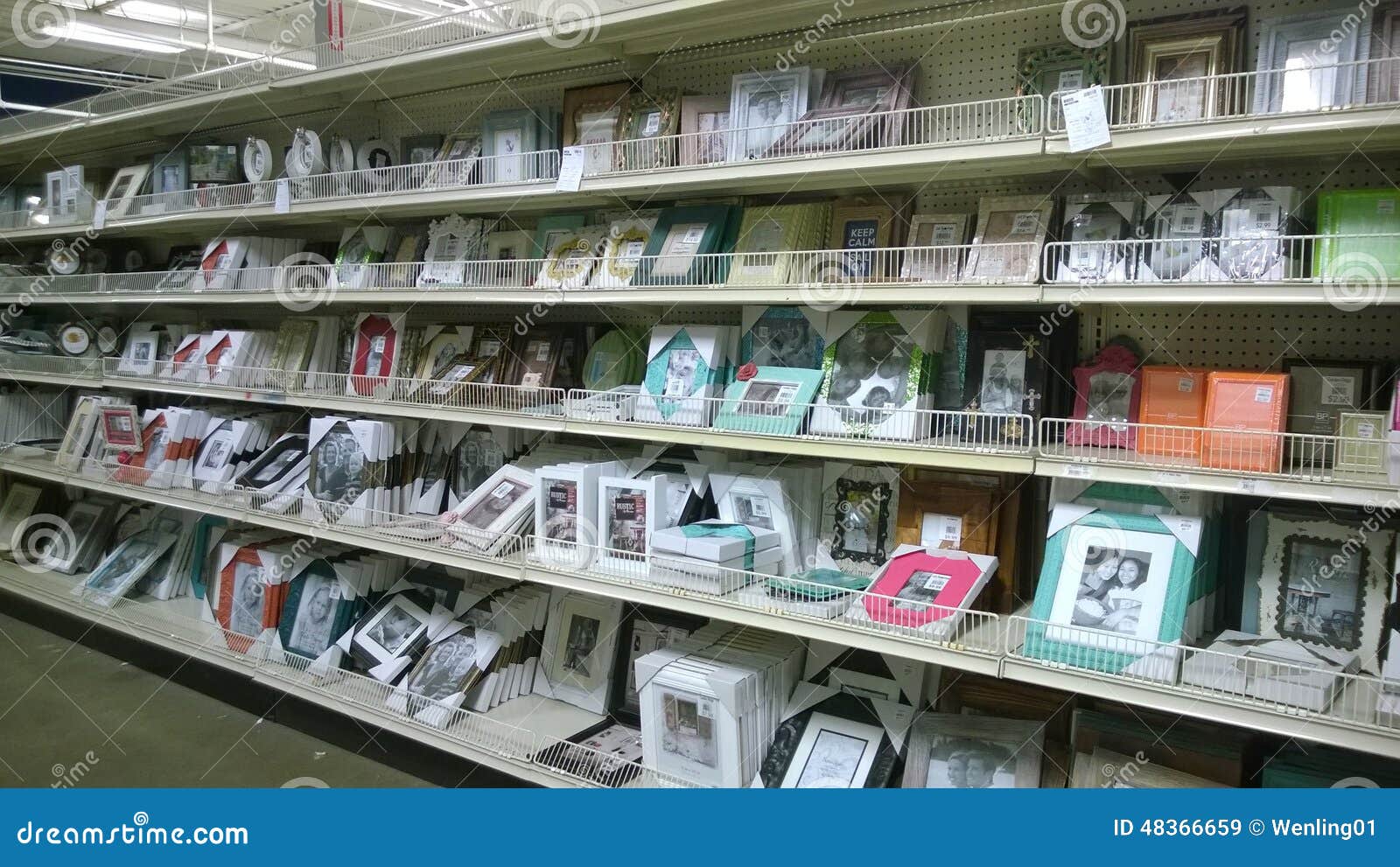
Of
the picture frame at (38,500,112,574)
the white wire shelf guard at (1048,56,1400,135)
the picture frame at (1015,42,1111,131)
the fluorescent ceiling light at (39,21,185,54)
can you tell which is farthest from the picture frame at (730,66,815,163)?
the fluorescent ceiling light at (39,21,185,54)

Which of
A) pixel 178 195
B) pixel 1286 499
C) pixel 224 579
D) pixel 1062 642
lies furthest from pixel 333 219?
pixel 1286 499

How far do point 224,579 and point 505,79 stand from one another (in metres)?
2.30

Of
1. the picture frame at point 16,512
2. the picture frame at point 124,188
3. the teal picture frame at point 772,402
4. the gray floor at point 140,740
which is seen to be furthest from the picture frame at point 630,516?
the picture frame at point 16,512

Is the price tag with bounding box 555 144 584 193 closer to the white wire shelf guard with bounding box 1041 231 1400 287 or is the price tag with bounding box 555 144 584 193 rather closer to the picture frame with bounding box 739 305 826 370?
the picture frame with bounding box 739 305 826 370

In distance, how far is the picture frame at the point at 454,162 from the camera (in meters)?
3.06

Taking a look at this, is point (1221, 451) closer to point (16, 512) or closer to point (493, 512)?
point (493, 512)

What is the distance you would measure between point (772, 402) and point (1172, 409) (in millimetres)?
950

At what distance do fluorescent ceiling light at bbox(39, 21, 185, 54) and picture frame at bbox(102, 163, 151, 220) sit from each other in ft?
6.35

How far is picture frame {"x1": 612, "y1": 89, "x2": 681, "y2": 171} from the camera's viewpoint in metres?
2.65

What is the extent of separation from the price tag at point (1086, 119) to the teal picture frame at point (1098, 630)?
31.7 inches

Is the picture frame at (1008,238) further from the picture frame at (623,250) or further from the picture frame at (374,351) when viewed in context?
the picture frame at (374,351)

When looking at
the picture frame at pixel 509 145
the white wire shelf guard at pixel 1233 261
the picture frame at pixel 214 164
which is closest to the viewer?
the white wire shelf guard at pixel 1233 261

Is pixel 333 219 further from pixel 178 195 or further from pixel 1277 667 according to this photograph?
pixel 1277 667

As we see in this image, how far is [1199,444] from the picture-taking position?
197cm
